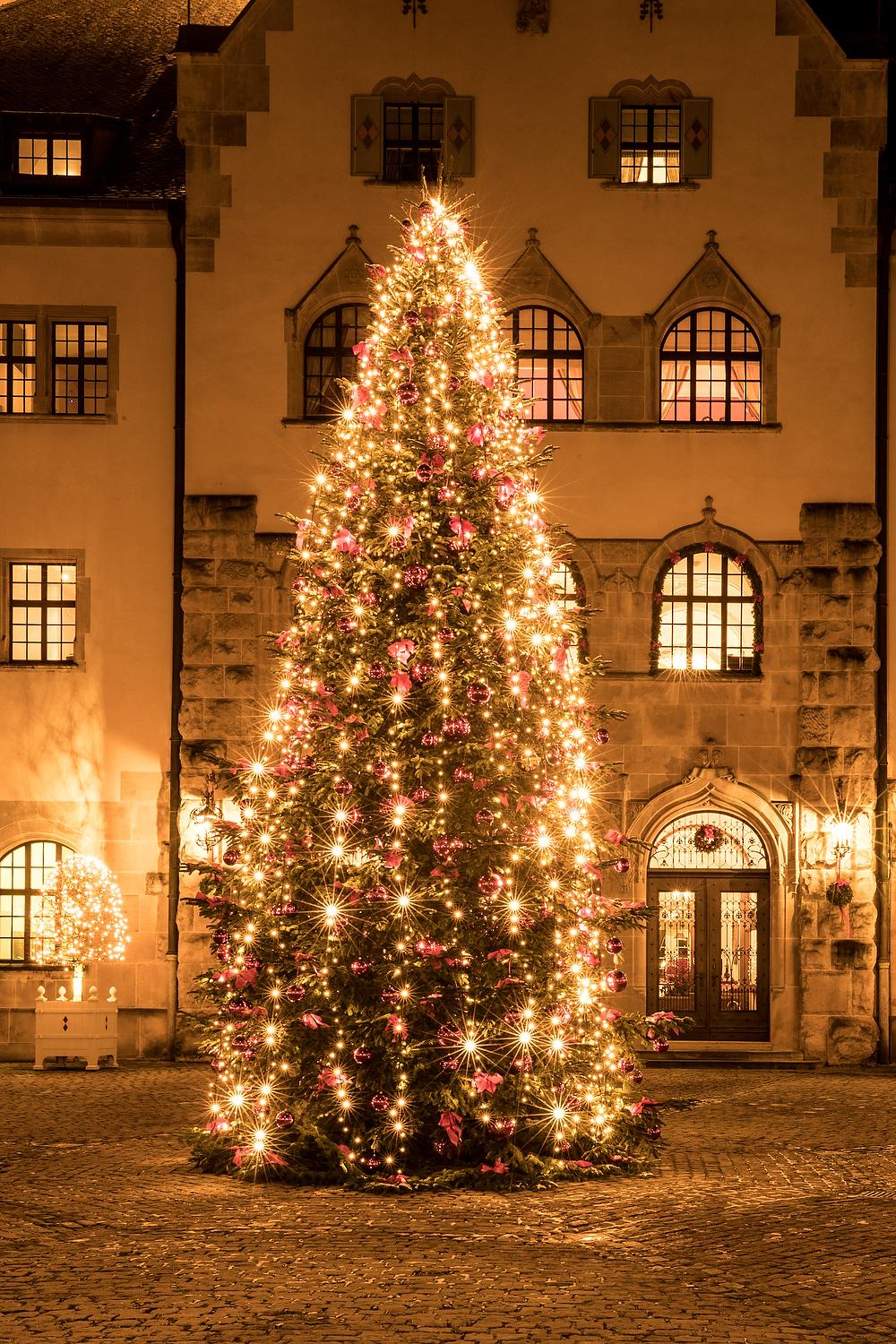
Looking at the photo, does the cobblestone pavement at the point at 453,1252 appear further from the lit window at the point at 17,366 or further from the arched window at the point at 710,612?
the lit window at the point at 17,366

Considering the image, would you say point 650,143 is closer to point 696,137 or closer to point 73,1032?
point 696,137

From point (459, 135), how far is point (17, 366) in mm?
6360

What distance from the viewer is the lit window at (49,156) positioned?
25016 mm

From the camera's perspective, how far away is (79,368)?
24375 mm

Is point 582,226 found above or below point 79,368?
above

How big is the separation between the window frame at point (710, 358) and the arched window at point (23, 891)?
9.47 meters

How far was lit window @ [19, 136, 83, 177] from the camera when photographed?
25016 millimetres

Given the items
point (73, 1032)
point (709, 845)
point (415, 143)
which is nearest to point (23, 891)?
point (73, 1032)

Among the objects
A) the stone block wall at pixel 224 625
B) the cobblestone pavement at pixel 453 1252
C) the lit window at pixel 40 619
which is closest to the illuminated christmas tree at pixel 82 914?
the stone block wall at pixel 224 625

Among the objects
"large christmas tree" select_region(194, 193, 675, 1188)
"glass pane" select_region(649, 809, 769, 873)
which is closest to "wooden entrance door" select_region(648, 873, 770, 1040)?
"glass pane" select_region(649, 809, 769, 873)

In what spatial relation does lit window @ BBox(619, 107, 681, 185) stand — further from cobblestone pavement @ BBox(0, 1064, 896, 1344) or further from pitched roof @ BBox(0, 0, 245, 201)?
cobblestone pavement @ BBox(0, 1064, 896, 1344)

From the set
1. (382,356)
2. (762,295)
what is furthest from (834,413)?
(382,356)

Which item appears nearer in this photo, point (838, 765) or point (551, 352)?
point (838, 765)

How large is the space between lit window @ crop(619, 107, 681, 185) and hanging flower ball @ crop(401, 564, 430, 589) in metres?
11.3
